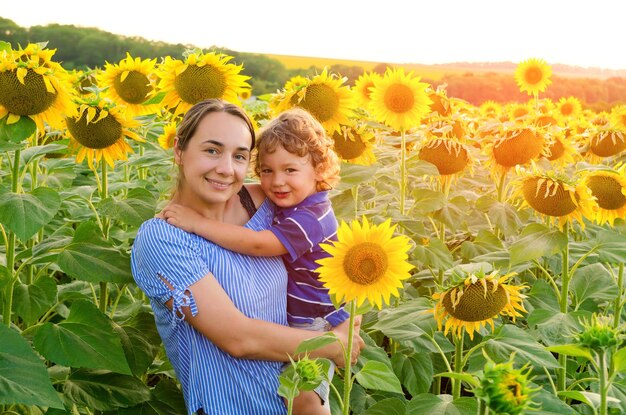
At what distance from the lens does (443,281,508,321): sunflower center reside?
5.88 ft

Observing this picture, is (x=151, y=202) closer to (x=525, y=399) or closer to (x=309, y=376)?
(x=309, y=376)

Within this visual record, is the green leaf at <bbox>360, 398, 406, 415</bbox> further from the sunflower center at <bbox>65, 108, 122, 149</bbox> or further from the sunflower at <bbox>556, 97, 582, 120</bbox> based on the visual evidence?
the sunflower at <bbox>556, 97, 582, 120</bbox>

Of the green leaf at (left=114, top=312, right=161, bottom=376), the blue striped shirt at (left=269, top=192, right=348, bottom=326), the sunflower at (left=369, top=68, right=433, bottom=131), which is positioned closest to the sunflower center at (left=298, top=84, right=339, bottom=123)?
the sunflower at (left=369, top=68, right=433, bottom=131)

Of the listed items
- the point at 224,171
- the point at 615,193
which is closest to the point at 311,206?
the point at 224,171

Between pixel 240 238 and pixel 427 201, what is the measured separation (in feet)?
3.36

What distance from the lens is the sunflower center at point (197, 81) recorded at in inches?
95.0

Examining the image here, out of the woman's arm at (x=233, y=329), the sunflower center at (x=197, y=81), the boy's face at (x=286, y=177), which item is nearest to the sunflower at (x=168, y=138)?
the sunflower center at (x=197, y=81)

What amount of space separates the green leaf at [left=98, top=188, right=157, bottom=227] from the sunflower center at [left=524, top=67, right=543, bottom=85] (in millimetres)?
4484

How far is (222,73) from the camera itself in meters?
2.43

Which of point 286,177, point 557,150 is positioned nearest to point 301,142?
point 286,177

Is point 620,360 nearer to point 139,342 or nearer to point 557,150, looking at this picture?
point 139,342

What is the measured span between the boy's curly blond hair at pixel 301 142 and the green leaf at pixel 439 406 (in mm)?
617

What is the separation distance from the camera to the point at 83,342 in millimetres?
1953

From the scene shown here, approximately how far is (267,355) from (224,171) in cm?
45
